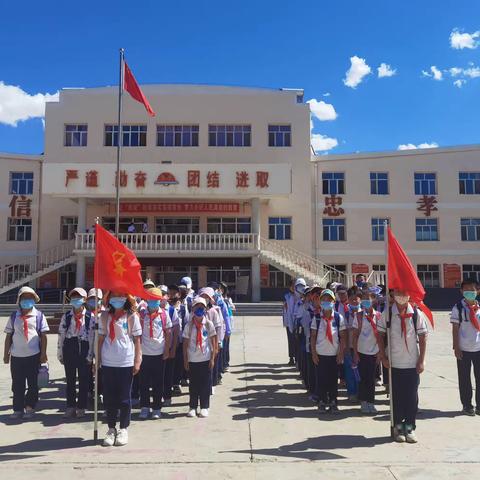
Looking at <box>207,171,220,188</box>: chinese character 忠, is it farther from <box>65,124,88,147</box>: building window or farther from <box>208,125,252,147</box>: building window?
<box>65,124,88,147</box>: building window

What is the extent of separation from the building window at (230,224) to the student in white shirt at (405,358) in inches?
806

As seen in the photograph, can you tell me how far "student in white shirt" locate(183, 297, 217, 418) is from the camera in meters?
6.03

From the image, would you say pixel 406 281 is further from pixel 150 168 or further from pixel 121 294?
pixel 150 168

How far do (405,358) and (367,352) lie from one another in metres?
1.08

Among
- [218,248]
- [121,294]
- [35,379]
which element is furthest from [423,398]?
[218,248]

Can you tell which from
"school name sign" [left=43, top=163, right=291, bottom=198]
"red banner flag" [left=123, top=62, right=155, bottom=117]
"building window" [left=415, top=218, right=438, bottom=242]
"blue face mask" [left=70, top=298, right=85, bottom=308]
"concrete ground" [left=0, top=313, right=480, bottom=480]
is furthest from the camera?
"building window" [left=415, top=218, right=438, bottom=242]

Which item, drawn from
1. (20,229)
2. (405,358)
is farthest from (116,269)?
(20,229)

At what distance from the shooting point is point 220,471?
4246mm

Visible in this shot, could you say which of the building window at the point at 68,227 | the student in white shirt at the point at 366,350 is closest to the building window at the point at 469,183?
the building window at the point at 68,227

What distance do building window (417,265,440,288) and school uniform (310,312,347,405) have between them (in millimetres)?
21028

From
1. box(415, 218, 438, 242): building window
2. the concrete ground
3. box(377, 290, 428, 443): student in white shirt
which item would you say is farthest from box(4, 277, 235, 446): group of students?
box(415, 218, 438, 242): building window

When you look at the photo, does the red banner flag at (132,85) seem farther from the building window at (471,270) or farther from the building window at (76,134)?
the building window at (471,270)

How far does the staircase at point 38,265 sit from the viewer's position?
23.0 meters

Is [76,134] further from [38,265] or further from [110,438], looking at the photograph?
[110,438]
